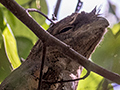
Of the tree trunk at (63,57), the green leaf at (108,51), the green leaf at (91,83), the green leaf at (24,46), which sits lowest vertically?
the green leaf at (91,83)

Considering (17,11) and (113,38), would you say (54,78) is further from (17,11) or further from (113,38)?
(113,38)

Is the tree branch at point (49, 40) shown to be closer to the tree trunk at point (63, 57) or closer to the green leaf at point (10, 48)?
the tree trunk at point (63, 57)

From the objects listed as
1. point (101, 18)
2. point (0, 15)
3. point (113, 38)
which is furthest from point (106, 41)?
point (0, 15)

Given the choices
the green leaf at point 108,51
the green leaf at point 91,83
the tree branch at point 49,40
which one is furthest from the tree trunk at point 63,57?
the green leaf at point 91,83

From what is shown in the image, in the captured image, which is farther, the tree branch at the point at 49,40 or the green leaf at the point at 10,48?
the green leaf at the point at 10,48

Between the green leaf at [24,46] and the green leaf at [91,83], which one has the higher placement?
the green leaf at [24,46]

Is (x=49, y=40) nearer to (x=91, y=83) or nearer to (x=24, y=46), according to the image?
(x=91, y=83)

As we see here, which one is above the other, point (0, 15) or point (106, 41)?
point (0, 15)
